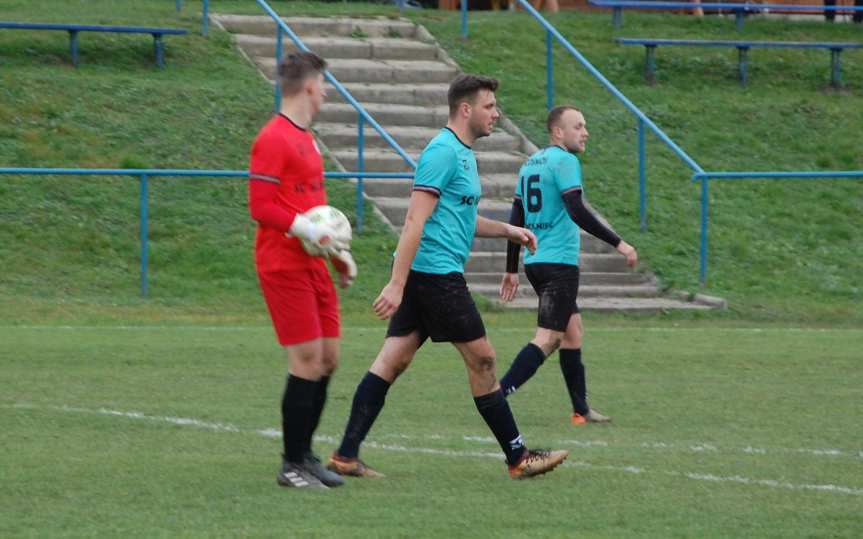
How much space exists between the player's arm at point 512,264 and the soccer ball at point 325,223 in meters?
2.15

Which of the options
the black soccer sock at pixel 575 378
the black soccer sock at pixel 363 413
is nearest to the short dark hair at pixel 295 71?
the black soccer sock at pixel 363 413

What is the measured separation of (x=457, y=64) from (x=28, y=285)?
344 inches

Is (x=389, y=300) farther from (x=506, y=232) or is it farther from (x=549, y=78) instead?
(x=549, y=78)

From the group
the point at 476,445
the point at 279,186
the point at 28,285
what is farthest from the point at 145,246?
the point at 279,186

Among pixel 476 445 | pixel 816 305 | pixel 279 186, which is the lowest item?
pixel 816 305

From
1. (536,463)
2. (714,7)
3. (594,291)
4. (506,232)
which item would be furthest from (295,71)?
(714,7)

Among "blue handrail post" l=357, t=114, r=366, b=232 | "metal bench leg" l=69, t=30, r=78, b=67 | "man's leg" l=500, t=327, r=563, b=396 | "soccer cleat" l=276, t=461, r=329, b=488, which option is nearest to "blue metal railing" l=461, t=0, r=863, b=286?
"blue handrail post" l=357, t=114, r=366, b=232

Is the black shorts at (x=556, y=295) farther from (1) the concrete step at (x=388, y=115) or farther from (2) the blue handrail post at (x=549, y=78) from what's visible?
(2) the blue handrail post at (x=549, y=78)

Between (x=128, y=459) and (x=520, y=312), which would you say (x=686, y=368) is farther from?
(x=128, y=459)

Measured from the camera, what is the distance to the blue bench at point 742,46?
23.5m

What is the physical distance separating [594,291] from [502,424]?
31.7 ft

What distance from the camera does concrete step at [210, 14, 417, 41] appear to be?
2314 cm

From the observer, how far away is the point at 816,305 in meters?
16.8

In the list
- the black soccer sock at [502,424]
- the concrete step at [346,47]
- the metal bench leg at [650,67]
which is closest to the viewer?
the black soccer sock at [502,424]
